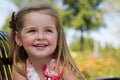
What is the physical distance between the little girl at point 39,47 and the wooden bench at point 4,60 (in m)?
0.08

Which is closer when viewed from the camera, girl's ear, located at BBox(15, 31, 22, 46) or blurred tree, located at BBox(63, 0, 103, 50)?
girl's ear, located at BBox(15, 31, 22, 46)

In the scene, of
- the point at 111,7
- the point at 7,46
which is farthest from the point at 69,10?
the point at 7,46

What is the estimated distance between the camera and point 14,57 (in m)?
2.14

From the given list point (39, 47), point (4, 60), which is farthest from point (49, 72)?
point (4, 60)

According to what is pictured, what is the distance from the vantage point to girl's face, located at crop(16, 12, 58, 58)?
6.28 feet

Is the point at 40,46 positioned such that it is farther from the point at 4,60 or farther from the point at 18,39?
the point at 4,60

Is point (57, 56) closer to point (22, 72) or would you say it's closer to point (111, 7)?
point (22, 72)

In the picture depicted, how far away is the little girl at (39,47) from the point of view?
6.33 ft

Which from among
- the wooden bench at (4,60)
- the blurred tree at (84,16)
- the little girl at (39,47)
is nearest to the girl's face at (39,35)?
the little girl at (39,47)

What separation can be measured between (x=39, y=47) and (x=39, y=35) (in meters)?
0.07

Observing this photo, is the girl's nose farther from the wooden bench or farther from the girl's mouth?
the wooden bench

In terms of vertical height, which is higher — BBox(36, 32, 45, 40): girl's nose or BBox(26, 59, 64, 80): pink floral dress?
BBox(36, 32, 45, 40): girl's nose

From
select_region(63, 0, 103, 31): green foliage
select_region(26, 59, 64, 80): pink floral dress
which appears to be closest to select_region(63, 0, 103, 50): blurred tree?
select_region(63, 0, 103, 31): green foliage

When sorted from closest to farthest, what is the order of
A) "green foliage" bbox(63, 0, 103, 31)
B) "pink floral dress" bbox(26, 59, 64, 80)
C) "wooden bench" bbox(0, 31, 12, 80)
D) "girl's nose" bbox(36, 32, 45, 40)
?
1. "girl's nose" bbox(36, 32, 45, 40)
2. "pink floral dress" bbox(26, 59, 64, 80)
3. "wooden bench" bbox(0, 31, 12, 80)
4. "green foliage" bbox(63, 0, 103, 31)
